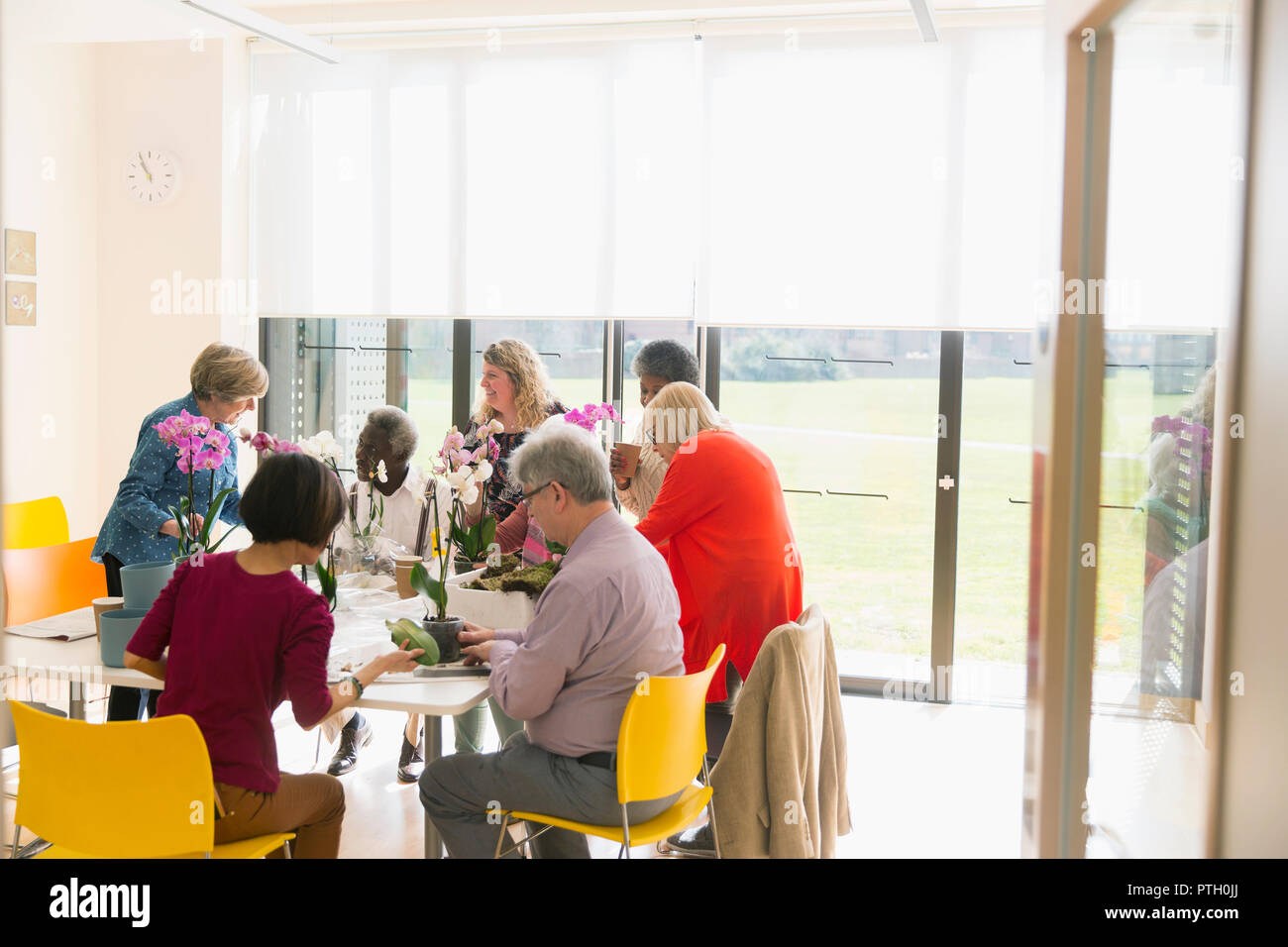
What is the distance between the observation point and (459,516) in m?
3.13

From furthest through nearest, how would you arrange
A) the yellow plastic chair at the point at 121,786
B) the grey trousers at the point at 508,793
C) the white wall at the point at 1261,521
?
the grey trousers at the point at 508,793, the yellow plastic chair at the point at 121,786, the white wall at the point at 1261,521

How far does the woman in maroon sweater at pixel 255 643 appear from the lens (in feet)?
6.69

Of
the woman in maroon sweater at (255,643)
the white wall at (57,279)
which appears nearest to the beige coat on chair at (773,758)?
the woman in maroon sweater at (255,643)

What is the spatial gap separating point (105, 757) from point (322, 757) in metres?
2.01

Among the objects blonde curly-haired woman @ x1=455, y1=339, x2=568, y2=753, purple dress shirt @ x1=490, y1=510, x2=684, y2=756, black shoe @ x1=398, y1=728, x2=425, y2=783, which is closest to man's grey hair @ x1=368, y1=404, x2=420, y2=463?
blonde curly-haired woman @ x1=455, y1=339, x2=568, y2=753

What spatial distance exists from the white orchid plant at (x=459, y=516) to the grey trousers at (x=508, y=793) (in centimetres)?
37

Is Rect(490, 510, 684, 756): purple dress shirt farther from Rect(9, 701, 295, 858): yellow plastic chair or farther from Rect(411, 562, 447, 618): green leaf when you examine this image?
Rect(9, 701, 295, 858): yellow plastic chair

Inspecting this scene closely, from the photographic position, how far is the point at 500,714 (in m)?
3.00

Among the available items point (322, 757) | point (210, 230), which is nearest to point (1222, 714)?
point (322, 757)

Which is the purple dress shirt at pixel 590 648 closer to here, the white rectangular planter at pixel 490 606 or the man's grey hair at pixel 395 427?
Answer: the white rectangular planter at pixel 490 606

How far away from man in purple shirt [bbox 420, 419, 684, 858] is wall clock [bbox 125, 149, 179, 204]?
3397 millimetres

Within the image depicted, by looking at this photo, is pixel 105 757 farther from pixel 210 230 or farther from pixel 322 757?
pixel 210 230

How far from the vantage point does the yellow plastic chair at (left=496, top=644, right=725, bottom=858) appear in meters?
2.17

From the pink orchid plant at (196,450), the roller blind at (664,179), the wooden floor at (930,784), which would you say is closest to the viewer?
the wooden floor at (930,784)
